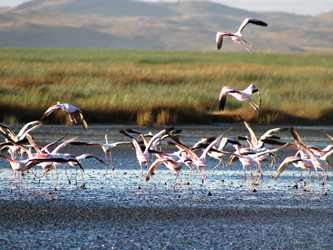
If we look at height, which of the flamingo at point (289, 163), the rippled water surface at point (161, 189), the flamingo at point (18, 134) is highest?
the flamingo at point (18, 134)

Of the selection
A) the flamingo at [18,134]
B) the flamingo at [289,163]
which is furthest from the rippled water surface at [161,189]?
the flamingo at [18,134]

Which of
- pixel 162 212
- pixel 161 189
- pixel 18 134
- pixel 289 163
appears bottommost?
pixel 161 189

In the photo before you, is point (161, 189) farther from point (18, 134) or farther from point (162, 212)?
point (18, 134)

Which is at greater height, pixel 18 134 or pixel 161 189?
pixel 18 134

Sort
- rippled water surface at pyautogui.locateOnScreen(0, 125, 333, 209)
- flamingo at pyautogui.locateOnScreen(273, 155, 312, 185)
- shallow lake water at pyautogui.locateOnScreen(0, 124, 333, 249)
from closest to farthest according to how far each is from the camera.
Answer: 1. shallow lake water at pyautogui.locateOnScreen(0, 124, 333, 249)
2. rippled water surface at pyautogui.locateOnScreen(0, 125, 333, 209)
3. flamingo at pyautogui.locateOnScreen(273, 155, 312, 185)

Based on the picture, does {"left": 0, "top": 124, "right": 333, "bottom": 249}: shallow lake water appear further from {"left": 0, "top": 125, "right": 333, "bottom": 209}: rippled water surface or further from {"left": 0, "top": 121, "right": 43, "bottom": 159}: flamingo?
{"left": 0, "top": 121, "right": 43, "bottom": 159}: flamingo

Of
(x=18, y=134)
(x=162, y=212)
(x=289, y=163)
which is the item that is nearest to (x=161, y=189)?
(x=162, y=212)

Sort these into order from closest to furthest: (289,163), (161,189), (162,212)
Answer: (162,212), (289,163), (161,189)

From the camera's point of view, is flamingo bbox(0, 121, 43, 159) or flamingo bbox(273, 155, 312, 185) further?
flamingo bbox(273, 155, 312, 185)

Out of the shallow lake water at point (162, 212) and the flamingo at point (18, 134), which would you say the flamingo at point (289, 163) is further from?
the flamingo at point (18, 134)

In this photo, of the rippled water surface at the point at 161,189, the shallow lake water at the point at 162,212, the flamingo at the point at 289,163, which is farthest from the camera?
the flamingo at the point at 289,163

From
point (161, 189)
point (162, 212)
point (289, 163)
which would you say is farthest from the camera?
point (161, 189)

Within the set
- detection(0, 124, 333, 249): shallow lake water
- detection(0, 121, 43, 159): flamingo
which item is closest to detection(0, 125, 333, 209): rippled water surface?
detection(0, 124, 333, 249): shallow lake water

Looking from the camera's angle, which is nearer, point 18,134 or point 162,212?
point 162,212
